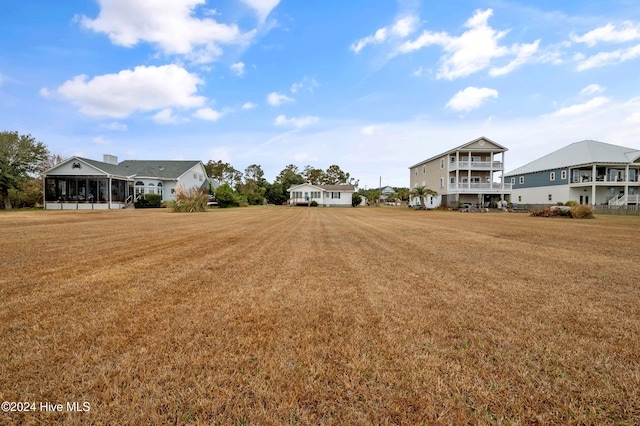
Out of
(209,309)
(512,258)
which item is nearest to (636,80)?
(512,258)

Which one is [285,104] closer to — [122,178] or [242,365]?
[122,178]

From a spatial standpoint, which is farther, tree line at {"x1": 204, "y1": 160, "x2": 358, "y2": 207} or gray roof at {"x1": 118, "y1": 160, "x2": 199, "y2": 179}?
tree line at {"x1": 204, "y1": 160, "x2": 358, "y2": 207}

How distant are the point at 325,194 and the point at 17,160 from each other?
38423mm

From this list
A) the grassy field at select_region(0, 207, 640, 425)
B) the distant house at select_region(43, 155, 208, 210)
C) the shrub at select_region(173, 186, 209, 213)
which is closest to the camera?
the grassy field at select_region(0, 207, 640, 425)

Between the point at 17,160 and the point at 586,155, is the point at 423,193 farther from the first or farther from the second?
the point at 17,160

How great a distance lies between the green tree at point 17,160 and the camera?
83.0 feet

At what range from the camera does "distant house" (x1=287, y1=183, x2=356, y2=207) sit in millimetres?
48062

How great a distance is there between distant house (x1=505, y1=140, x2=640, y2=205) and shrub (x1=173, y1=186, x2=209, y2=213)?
41.9 m

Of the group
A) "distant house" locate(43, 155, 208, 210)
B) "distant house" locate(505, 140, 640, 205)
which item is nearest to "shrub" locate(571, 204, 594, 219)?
"distant house" locate(505, 140, 640, 205)

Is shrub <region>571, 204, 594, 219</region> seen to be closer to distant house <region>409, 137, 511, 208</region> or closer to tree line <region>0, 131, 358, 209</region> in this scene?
distant house <region>409, 137, 511, 208</region>

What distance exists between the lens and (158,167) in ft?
120

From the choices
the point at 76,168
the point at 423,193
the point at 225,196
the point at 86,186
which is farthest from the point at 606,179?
the point at 76,168

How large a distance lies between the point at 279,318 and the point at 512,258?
19.3ft

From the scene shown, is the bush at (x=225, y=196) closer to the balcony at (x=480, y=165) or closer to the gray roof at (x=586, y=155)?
the balcony at (x=480, y=165)
